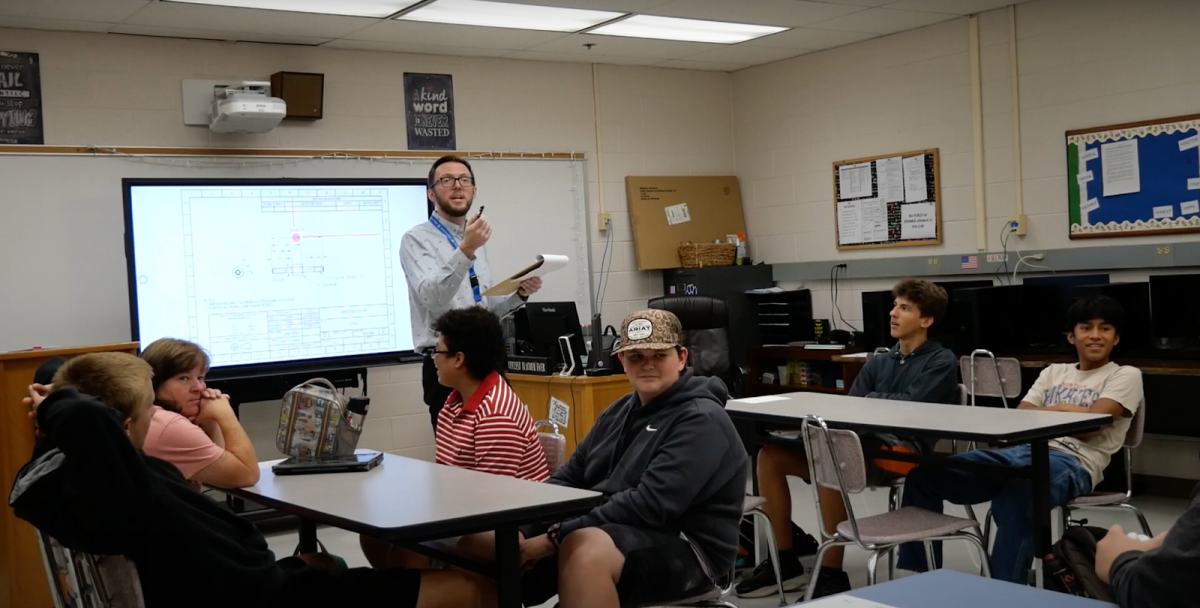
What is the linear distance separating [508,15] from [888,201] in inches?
106

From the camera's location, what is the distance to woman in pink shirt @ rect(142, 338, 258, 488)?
2842 millimetres

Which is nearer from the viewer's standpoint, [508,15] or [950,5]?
[508,15]

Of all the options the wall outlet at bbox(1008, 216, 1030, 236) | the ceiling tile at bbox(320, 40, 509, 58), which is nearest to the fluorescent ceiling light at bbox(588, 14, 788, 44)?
the ceiling tile at bbox(320, 40, 509, 58)

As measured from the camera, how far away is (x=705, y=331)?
655 centimetres

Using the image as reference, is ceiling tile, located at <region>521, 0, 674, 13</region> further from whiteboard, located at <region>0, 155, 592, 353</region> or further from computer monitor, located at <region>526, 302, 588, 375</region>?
whiteboard, located at <region>0, 155, 592, 353</region>

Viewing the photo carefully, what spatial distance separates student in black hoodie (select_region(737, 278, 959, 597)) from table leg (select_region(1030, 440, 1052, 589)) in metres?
0.81

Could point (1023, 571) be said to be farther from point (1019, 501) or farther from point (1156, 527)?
point (1156, 527)

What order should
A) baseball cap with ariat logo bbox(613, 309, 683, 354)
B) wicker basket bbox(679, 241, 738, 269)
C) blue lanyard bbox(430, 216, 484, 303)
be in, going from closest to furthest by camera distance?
baseball cap with ariat logo bbox(613, 309, 683, 354)
blue lanyard bbox(430, 216, 484, 303)
wicker basket bbox(679, 241, 738, 269)

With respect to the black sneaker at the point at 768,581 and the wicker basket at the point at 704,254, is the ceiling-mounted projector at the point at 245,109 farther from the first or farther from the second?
the black sneaker at the point at 768,581

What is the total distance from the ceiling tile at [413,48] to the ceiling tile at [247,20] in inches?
8.9

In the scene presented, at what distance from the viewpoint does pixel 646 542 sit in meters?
2.70

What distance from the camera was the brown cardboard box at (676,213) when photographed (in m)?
7.67

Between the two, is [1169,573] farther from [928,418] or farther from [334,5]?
[334,5]

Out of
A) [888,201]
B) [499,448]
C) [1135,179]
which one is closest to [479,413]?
[499,448]
